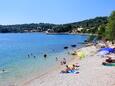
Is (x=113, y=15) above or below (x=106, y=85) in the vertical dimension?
above

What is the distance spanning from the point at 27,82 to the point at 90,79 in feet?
25.9

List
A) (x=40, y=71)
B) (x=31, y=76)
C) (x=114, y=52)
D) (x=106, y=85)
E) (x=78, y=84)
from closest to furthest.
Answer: (x=106, y=85)
(x=78, y=84)
(x=31, y=76)
(x=40, y=71)
(x=114, y=52)

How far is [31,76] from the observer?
123 ft

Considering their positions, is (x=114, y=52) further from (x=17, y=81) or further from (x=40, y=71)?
(x=17, y=81)

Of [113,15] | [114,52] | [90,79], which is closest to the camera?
[90,79]

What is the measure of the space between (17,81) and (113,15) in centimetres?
4504

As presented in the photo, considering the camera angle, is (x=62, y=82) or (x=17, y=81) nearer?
(x=62, y=82)

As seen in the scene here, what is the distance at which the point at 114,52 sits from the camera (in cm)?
5366

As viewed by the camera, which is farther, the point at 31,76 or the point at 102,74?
the point at 31,76

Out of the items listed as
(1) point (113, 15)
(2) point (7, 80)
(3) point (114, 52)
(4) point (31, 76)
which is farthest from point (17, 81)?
(1) point (113, 15)

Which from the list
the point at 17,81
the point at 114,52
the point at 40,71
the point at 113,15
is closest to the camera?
the point at 17,81

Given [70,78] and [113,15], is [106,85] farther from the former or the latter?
[113,15]

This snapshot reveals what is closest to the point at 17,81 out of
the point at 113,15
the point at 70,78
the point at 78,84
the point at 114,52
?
the point at 70,78

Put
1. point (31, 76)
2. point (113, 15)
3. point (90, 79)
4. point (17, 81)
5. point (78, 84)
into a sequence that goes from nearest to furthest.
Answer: point (78, 84)
point (90, 79)
point (17, 81)
point (31, 76)
point (113, 15)
